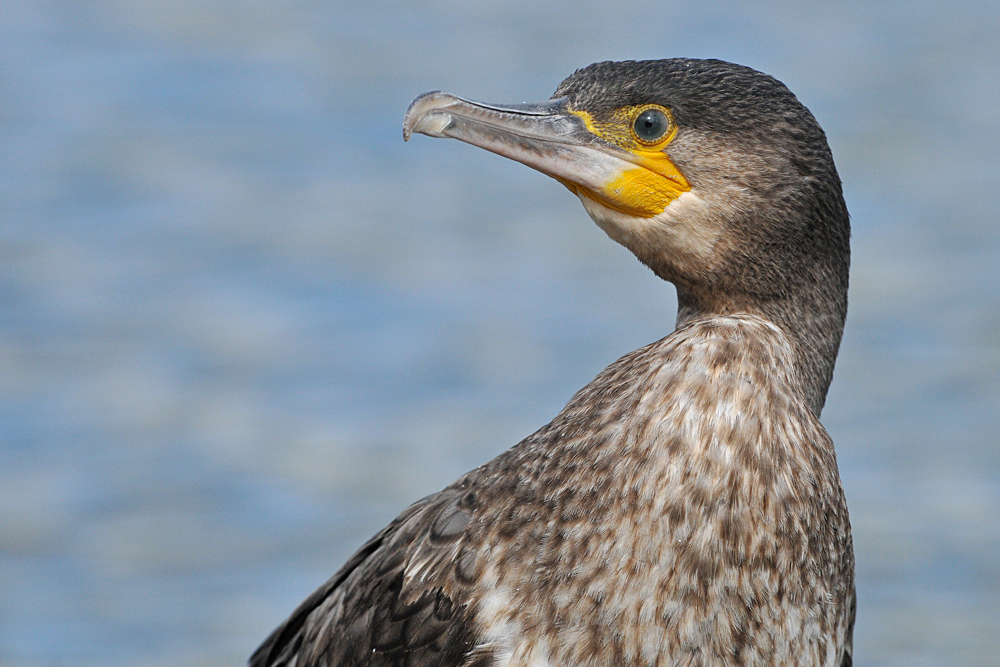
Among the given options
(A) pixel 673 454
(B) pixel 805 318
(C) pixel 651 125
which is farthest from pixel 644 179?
(A) pixel 673 454

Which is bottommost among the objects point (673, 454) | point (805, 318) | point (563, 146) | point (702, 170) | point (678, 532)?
point (678, 532)

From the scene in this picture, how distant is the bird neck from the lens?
134 inches

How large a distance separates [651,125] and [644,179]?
13cm

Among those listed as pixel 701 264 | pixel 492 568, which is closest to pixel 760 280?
pixel 701 264

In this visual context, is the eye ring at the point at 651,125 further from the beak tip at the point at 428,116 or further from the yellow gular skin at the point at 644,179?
the beak tip at the point at 428,116

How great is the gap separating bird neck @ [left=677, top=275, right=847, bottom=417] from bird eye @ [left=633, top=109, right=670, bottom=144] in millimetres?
364

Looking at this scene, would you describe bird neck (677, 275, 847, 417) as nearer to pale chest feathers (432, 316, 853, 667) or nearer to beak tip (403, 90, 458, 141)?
pale chest feathers (432, 316, 853, 667)

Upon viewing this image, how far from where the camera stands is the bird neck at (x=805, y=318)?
3.41m

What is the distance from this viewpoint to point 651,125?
343cm

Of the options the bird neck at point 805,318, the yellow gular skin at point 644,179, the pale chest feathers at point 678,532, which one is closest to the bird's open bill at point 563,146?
the yellow gular skin at point 644,179

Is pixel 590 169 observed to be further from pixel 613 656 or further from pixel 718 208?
pixel 613 656

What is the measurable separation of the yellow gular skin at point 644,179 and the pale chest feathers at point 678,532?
0.34m

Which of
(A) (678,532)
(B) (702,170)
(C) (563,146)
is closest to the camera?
(A) (678,532)

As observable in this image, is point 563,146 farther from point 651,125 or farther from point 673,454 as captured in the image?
point 673,454
